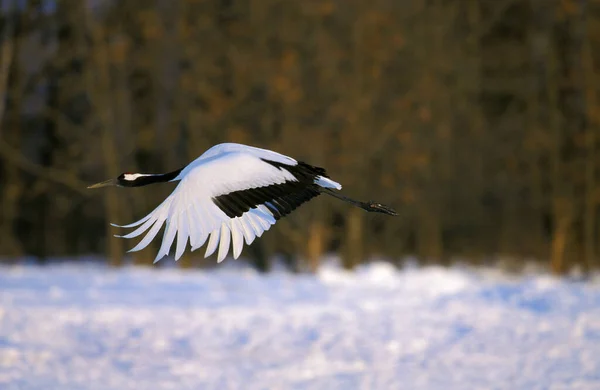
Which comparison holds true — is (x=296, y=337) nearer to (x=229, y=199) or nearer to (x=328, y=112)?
(x=229, y=199)

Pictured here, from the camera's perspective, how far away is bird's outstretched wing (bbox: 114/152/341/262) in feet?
18.0

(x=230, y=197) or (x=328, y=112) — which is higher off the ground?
(x=328, y=112)

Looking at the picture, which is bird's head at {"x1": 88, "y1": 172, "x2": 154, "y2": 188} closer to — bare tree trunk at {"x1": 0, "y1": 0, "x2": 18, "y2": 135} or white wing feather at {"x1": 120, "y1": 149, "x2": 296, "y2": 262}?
white wing feather at {"x1": 120, "y1": 149, "x2": 296, "y2": 262}

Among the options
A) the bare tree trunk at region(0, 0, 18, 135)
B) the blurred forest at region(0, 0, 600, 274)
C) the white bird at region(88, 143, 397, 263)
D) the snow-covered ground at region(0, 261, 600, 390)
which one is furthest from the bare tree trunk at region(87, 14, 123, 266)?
the white bird at region(88, 143, 397, 263)

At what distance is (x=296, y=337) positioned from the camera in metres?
10.5

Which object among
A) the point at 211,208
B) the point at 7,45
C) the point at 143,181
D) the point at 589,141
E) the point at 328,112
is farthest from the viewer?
the point at 7,45

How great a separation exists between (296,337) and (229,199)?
497cm

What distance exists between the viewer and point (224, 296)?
1351 cm

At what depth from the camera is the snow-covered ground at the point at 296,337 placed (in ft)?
29.0

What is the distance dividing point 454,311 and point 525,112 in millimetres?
10863

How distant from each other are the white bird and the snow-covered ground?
280 cm

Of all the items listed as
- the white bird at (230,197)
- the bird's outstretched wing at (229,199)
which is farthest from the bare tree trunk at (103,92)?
the bird's outstretched wing at (229,199)

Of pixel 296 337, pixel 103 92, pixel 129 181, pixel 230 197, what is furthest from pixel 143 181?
pixel 103 92

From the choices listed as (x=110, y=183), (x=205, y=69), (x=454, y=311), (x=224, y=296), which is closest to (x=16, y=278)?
(x=224, y=296)
